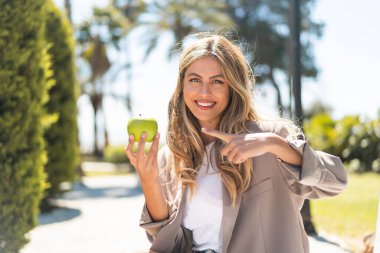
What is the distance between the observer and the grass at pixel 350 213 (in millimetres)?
7648

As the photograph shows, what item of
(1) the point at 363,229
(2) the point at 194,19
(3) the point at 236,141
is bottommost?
(1) the point at 363,229

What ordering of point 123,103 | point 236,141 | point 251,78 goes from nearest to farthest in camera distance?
point 236,141 < point 251,78 < point 123,103

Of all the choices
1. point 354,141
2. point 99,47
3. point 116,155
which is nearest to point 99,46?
point 99,47

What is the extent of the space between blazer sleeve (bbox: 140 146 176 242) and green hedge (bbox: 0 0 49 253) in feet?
8.74

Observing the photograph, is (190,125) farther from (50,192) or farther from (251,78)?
(50,192)

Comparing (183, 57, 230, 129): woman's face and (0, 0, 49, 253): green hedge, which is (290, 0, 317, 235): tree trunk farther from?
(183, 57, 230, 129): woman's face

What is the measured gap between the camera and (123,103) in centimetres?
4003

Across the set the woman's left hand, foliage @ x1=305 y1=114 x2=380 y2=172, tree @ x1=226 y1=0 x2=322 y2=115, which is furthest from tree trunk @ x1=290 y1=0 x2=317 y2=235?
tree @ x1=226 y1=0 x2=322 y2=115

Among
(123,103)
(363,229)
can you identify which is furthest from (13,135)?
(123,103)

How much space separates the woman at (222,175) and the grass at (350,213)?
13.5 ft

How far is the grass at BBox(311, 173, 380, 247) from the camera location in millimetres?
7648

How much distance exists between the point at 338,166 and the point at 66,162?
9183mm

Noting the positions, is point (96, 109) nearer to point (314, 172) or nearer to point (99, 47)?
point (99, 47)

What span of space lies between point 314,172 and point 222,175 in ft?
1.98
